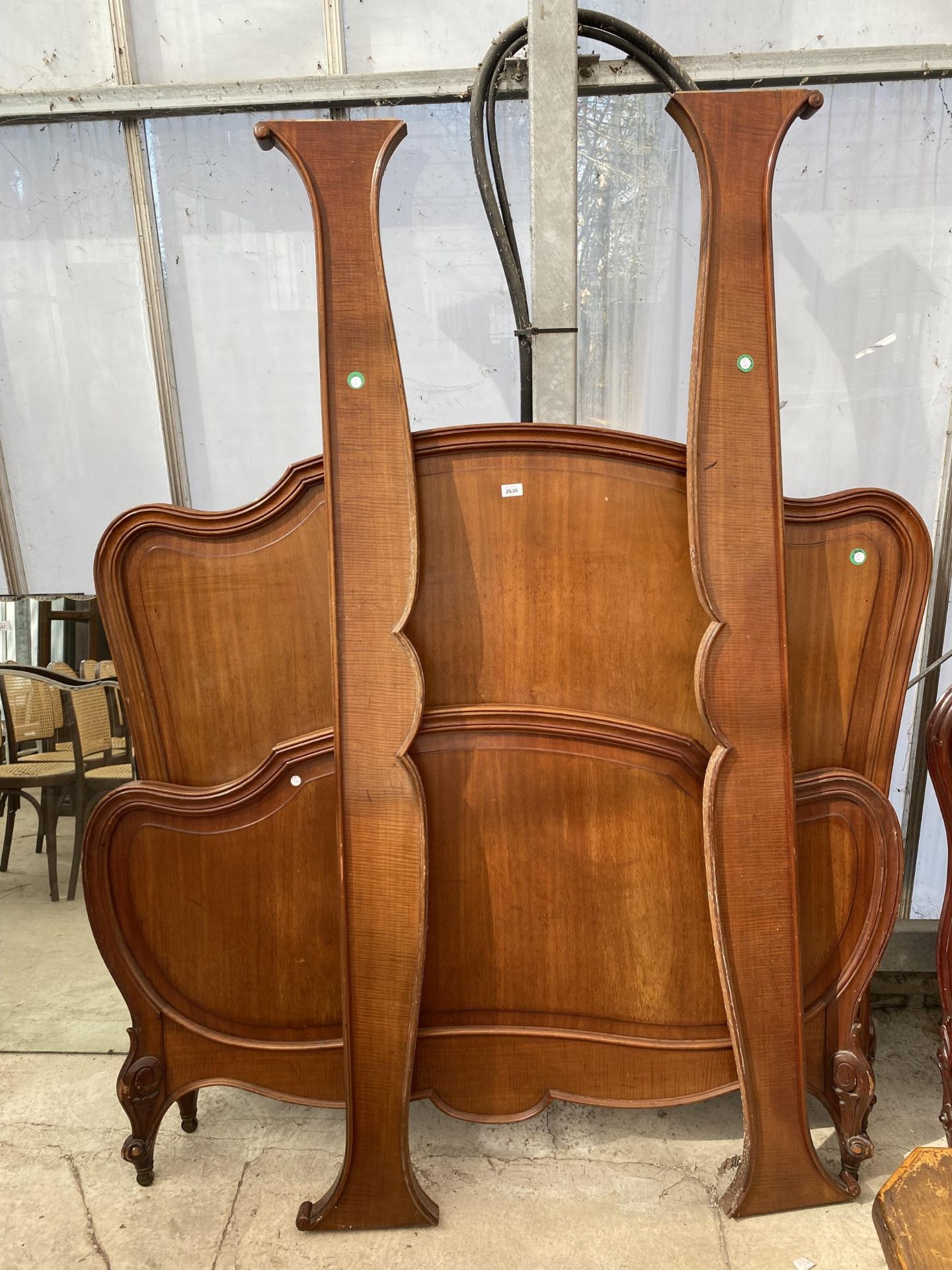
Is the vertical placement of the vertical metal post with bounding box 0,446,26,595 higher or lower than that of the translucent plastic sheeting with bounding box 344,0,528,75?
lower

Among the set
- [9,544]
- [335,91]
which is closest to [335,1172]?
[9,544]

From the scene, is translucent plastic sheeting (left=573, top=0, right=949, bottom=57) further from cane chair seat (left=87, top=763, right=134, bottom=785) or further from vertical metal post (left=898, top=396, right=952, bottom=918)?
cane chair seat (left=87, top=763, right=134, bottom=785)

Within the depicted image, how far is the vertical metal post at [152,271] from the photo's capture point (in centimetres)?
186

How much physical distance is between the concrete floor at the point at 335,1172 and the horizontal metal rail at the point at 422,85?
5.58 feet

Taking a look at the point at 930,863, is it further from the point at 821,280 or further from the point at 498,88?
the point at 498,88

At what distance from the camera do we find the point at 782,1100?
143cm

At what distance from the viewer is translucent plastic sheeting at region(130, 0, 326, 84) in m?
1.85

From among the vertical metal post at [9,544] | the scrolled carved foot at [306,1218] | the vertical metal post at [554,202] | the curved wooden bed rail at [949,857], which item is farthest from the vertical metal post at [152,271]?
the curved wooden bed rail at [949,857]

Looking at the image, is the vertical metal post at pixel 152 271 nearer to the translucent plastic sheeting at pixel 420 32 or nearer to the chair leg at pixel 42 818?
the translucent plastic sheeting at pixel 420 32

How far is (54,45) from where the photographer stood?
187 centimetres

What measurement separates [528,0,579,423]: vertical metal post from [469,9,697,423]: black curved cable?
0.03m

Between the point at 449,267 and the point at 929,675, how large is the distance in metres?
1.56

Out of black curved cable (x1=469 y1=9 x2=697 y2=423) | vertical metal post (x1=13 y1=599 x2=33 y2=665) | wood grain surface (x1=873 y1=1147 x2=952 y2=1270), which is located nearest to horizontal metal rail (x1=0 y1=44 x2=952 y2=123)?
black curved cable (x1=469 y1=9 x2=697 y2=423)

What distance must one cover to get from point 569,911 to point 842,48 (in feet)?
6.36
